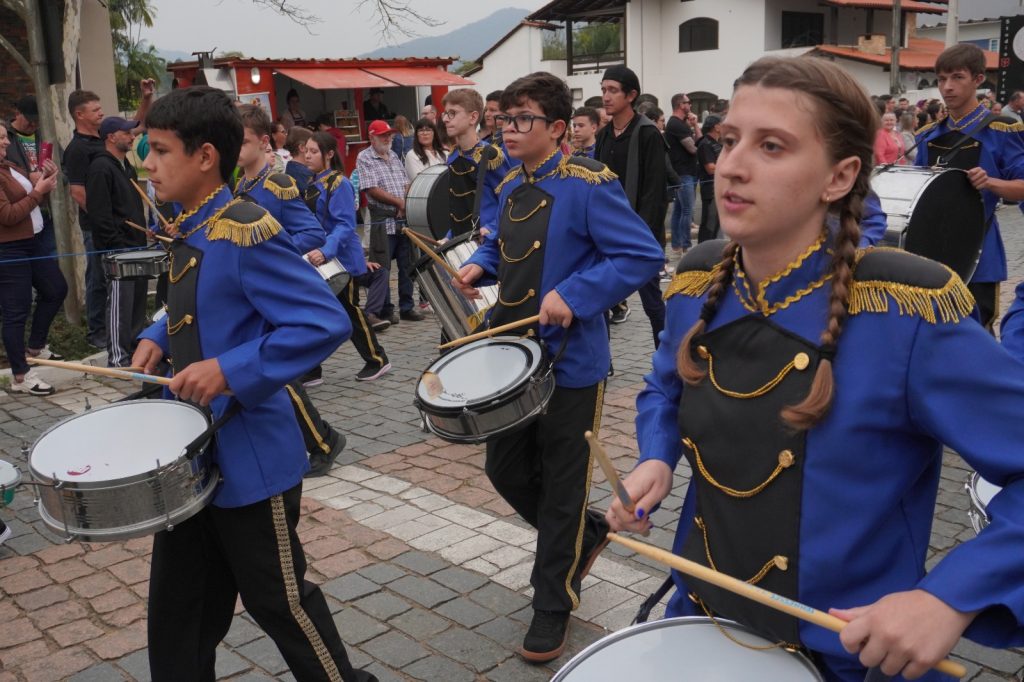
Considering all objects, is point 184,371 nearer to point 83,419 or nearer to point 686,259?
point 83,419

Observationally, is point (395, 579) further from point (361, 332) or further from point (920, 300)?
point (361, 332)

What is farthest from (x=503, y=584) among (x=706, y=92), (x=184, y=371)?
(x=706, y=92)

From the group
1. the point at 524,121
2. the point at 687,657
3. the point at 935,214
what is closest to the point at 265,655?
the point at 524,121

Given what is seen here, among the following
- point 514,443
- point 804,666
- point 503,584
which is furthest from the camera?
point 503,584

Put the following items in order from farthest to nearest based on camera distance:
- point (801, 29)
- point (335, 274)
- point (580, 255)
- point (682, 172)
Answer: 1. point (801, 29)
2. point (682, 172)
3. point (335, 274)
4. point (580, 255)

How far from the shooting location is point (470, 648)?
12.4 ft

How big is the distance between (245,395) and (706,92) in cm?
4124

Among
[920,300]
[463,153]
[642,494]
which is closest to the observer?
[920,300]

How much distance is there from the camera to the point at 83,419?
303 centimetres

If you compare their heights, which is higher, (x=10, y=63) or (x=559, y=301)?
(x=10, y=63)

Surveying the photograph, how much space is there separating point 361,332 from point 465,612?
414cm

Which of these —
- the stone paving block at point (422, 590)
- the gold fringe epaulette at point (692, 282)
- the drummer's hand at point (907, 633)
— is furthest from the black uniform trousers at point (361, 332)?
the drummer's hand at point (907, 633)

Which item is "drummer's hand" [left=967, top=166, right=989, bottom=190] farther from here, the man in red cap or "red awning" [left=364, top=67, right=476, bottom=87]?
"red awning" [left=364, top=67, right=476, bottom=87]

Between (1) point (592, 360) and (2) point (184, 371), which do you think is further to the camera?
(1) point (592, 360)
